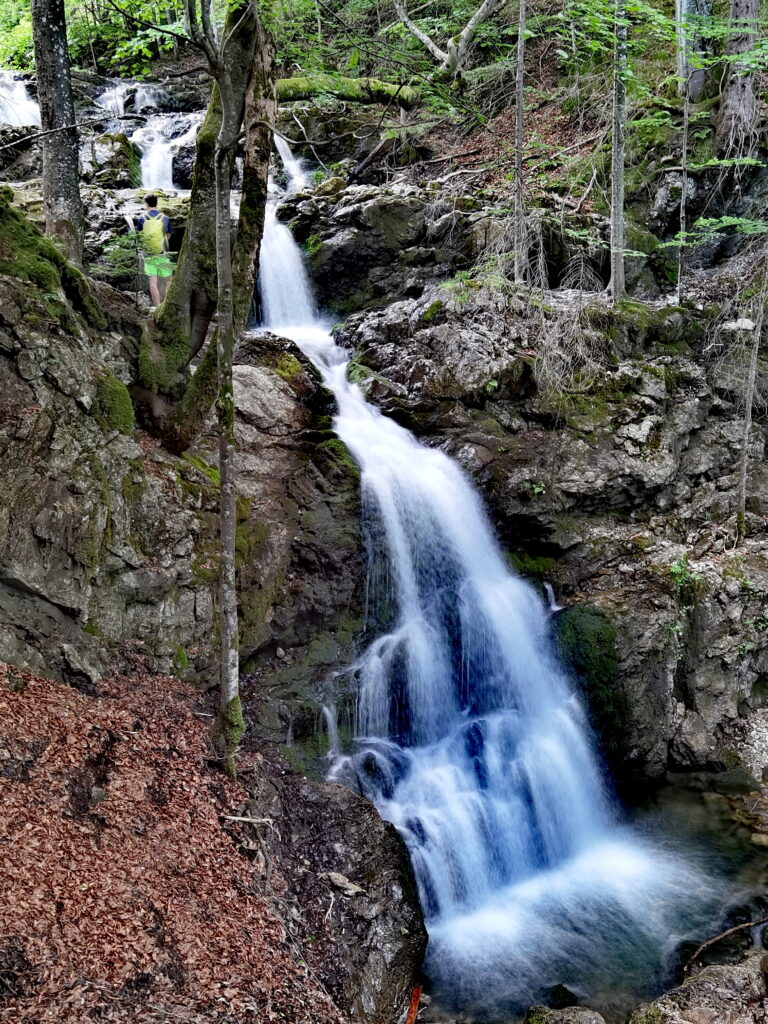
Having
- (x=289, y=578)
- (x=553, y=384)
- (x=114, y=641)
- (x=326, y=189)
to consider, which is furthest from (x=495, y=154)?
(x=114, y=641)

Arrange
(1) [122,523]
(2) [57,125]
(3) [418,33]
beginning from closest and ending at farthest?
(1) [122,523] → (2) [57,125] → (3) [418,33]

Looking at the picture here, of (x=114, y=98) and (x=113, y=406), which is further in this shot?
(x=114, y=98)

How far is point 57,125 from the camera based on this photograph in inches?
297

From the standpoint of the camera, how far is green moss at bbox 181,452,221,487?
761 centimetres

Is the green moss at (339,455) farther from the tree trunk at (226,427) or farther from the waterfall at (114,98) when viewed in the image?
the waterfall at (114,98)

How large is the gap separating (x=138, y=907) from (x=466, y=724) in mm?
4700

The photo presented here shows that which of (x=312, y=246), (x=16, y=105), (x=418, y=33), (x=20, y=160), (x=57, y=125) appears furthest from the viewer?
(x=16, y=105)

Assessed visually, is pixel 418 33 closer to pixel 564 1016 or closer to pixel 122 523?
pixel 122 523

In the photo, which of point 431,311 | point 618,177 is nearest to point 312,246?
point 431,311

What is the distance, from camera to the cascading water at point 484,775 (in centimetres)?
620

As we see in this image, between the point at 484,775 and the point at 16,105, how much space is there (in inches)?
722

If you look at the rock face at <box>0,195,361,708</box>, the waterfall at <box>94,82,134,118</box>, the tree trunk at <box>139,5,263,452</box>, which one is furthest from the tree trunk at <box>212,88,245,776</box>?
the waterfall at <box>94,82,134,118</box>

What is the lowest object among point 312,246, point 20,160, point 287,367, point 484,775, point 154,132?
point 484,775

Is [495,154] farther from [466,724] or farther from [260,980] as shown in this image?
[260,980]
